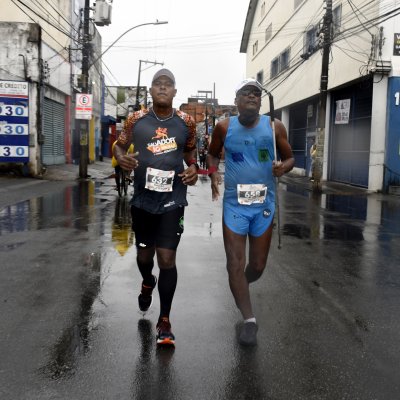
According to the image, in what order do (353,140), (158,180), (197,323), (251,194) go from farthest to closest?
1. (353,140)
2. (197,323)
3. (251,194)
4. (158,180)

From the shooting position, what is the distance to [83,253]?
659 centimetres

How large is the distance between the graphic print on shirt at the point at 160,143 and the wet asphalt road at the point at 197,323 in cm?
141

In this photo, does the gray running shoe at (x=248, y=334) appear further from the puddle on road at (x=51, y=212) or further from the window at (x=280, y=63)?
the window at (x=280, y=63)

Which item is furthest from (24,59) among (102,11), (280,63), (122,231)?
(280,63)

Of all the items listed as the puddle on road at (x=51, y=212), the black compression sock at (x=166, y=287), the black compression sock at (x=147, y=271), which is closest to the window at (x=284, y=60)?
the puddle on road at (x=51, y=212)

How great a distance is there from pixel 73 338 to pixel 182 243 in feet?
12.8

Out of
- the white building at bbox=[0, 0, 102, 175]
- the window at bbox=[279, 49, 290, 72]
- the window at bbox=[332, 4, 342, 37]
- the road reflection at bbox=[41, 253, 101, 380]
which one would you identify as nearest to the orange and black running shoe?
the road reflection at bbox=[41, 253, 101, 380]

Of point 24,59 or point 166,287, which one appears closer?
point 166,287

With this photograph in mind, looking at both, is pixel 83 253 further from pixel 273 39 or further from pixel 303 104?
pixel 273 39

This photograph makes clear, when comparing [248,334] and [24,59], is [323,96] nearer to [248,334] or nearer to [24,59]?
[24,59]

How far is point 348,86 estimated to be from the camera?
21688mm

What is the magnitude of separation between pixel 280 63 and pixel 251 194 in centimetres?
3072

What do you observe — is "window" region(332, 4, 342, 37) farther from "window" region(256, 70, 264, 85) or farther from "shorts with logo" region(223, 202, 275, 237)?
"shorts with logo" region(223, 202, 275, 237)

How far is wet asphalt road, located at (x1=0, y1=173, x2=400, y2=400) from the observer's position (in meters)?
2.95
